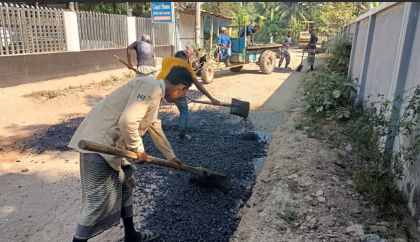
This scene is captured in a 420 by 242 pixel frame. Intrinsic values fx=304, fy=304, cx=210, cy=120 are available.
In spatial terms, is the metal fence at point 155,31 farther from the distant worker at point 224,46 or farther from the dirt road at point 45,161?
the dirt road at point 45,161

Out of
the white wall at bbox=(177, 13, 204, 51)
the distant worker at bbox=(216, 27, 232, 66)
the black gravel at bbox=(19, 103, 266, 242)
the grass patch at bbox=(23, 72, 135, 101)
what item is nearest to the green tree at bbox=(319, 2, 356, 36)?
the white wall at bbox=(177, 13, 204, 51)

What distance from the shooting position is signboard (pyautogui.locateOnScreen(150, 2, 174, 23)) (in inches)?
506

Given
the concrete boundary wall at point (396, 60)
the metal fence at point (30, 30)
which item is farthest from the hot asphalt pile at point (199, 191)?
the metal fence at point (30, 30)

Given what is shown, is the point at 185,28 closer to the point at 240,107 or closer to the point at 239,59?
the point at 239,59

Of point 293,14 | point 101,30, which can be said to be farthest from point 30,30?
point 293,14

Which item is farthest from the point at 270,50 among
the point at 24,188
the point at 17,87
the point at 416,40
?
the point at 24,188

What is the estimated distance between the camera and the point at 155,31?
1551 centimetres

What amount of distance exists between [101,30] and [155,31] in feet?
→ 12.1

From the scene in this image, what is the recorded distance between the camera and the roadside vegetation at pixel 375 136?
271 centimetres

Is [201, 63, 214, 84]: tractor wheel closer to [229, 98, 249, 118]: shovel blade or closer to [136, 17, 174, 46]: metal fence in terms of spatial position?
[229, 98, 249, 118]: shovel blade

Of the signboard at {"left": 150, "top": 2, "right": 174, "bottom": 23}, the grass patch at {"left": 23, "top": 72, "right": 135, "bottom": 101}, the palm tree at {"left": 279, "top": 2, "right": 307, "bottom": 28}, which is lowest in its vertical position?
the grass patch at {"left": 23, "top": 72, "right": 135, "bottom": 101}

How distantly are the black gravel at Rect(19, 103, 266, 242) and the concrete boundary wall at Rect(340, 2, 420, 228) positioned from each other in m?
1.66

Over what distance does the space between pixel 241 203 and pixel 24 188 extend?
2.69 metres

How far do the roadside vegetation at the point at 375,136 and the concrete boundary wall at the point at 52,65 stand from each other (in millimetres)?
7963
